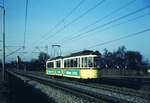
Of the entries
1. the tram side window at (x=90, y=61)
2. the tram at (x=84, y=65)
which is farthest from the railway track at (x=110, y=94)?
the tram side window at (x=90, y=61)

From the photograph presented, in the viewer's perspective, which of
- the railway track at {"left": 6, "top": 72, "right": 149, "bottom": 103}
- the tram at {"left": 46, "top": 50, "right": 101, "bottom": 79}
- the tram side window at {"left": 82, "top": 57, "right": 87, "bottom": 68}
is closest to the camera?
the railway track at {"left": 6, "top": 72, "right": 149, "bottom": 103}

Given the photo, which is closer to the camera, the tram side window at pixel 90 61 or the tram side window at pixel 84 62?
the tram side window at pixel 90 61

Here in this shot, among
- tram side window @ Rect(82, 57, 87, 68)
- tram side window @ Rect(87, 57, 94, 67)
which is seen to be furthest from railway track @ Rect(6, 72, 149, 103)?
tram side window @ Rect(82, 57, 87, 68)

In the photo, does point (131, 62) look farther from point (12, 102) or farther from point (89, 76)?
point (12, 102)

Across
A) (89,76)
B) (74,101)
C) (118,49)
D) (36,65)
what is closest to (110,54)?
(118,49)

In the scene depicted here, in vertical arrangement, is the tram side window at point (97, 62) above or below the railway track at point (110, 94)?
above

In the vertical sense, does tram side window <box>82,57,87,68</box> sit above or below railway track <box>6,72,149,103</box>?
above

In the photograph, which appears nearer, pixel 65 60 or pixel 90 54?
pixel 90 54

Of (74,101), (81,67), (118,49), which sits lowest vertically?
(74,101)

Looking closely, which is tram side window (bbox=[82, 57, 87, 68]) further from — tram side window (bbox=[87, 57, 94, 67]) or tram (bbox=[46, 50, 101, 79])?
tram side window (bbox=[87, 57, 94, 67])

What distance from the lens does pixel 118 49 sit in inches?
5256

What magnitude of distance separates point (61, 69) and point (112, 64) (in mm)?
88893

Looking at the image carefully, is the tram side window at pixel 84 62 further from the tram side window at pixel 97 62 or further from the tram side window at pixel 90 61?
the tram side window at pixel 97 62

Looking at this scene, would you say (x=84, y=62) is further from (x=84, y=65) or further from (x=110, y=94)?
(x=110, y=94)
